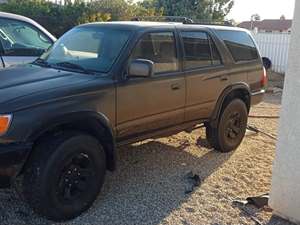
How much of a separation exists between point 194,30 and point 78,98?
7.20ft

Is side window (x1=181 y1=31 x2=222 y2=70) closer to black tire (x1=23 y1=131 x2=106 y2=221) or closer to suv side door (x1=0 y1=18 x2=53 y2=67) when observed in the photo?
black tire (x1=23 y1=131 x2=106 y2=221)

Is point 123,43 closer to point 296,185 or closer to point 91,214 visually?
point 91,214

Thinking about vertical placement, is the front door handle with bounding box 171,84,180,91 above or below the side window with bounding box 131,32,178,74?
below

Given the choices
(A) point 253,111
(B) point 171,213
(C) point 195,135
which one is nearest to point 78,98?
(B) point 171,213

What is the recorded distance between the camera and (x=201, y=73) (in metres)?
5.71

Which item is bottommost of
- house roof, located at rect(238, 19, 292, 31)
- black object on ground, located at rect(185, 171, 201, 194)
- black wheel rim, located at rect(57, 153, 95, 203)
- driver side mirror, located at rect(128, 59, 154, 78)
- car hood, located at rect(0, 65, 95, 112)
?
house roof, located at rect(238, 19, 292, 31)

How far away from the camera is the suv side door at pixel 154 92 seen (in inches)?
186

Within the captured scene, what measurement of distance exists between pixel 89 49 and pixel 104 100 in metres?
0.86

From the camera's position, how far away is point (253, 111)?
33.0 ft

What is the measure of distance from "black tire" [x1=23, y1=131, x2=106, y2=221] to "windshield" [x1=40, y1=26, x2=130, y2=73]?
0.89 m

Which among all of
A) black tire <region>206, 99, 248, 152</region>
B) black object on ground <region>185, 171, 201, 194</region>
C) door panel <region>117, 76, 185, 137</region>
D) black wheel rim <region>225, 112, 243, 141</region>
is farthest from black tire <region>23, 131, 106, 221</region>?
black wheel rim <region>225, 112, 243, 141</region>

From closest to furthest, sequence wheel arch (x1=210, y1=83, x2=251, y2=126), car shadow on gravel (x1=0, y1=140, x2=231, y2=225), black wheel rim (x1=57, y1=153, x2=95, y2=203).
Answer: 1. black wheel rim (x1=57, y1=153, x2=95, y2=203)
2. car shadow on gravel (x1=0, y1=140, x2=231, y2=225)
3. wheel arch (x1=210, y1=83, x2=251, y2=126)

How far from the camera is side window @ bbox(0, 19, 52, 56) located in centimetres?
670

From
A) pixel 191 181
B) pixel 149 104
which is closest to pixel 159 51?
pixel 149 104
